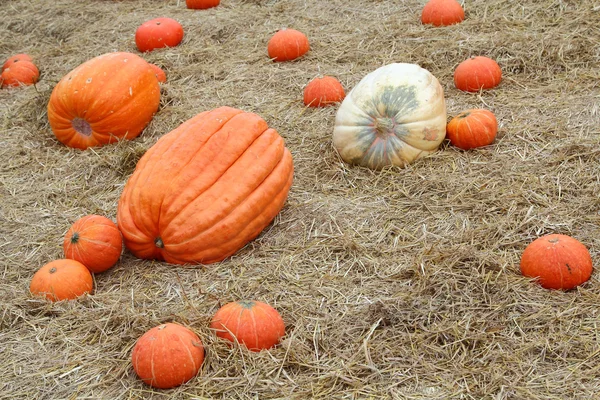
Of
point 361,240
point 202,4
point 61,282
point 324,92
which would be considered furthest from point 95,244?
point 202,4

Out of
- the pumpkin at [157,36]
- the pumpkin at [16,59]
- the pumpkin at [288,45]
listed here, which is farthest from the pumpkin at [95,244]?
the pumpkin at [16,59]

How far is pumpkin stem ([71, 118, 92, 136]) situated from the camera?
5.99 metres

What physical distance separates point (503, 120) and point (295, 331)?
2856mm

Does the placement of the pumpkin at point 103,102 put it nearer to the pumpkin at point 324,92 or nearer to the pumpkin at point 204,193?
the pumpkin at point 324,92

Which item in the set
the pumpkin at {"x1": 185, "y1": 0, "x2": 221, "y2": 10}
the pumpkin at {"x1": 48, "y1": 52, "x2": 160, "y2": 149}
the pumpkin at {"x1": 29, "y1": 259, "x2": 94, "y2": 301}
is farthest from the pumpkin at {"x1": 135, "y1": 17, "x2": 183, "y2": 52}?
the pumpkin at {"x1": 29, "y1": 259, "x2": 94, "y2": 301}

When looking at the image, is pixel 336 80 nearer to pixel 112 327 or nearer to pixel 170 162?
pixel 170 162

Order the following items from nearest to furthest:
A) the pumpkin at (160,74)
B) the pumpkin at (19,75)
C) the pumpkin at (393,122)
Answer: the pumpkin at (393,122), the pumpkin at (160,74), the pumpkin at (19,75)

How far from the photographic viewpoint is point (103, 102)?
5859 millimetres

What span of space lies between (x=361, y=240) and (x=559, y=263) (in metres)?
1.15

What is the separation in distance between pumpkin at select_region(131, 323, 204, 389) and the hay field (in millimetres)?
58

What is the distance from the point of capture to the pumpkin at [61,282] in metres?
3.98

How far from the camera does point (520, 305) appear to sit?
3.65 metres

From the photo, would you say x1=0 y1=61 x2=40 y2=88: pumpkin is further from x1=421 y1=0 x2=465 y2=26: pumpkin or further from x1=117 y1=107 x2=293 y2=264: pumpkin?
x1=421 y1=0 x2=465 y2=26: pumpkin

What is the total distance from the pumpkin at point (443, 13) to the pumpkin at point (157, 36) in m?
2.58
